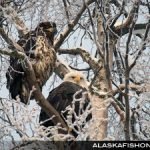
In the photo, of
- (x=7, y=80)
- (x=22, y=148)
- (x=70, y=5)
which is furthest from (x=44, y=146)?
(x=70, y=5)

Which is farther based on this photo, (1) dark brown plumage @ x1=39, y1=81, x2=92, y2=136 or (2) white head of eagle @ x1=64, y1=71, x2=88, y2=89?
(2) white head of eagle @ x1=64, y1=71, x2=88, y2=89

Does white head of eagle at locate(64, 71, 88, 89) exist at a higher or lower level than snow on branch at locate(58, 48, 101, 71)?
lower

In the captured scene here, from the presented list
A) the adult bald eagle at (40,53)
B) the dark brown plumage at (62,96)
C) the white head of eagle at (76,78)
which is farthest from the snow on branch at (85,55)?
the dark brown plumage at (62,96)

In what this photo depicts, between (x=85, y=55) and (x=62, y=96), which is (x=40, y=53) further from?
(x=85, y=55)

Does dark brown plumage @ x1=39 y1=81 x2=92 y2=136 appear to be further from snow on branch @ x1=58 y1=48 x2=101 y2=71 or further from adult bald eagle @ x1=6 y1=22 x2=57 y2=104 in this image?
snow on branch @ x1=58 y1=48 x2=101 y2=71

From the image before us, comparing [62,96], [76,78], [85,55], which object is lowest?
[62,96]

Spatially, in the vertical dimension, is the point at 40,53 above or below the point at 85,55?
below

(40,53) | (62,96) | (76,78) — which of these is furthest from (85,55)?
(62,96)

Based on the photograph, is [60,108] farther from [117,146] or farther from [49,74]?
[117,146]

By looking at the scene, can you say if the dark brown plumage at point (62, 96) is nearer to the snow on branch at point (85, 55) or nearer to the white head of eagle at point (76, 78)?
the white head of eagle at point (76, 78)

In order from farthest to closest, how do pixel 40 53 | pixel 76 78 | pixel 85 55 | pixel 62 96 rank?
1. pixel 85 55
2. pixel 76 78
3. pixel 40 53
4. pixel 62 96

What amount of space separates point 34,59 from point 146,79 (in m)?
1.51

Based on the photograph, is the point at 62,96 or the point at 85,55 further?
the point at 85,55

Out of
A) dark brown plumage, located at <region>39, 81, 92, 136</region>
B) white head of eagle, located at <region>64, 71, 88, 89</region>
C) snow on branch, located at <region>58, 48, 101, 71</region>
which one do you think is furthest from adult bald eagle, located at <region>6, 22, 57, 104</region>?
snow on branch, located at <region>58, 48, 101, 71</region>
